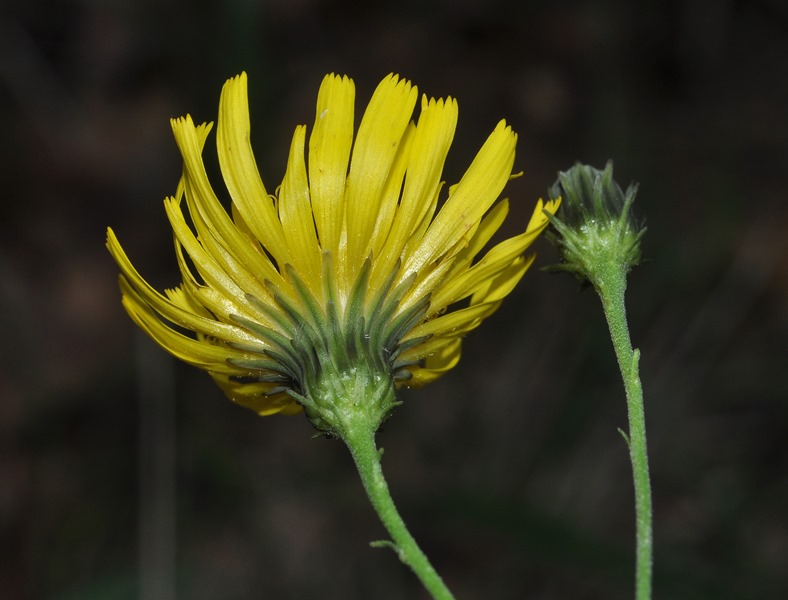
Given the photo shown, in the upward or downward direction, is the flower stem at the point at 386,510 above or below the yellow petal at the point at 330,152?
below

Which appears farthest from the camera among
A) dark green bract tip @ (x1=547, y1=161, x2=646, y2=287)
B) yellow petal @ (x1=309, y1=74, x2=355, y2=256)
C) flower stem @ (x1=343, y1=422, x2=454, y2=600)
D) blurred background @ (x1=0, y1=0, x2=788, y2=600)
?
blurred background @ (x1=0, y1=0, x2=788, y2=600)

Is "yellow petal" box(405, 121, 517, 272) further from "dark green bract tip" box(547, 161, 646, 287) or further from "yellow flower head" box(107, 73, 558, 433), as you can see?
"dark green bract tip" box(547, 161, 646, 287)

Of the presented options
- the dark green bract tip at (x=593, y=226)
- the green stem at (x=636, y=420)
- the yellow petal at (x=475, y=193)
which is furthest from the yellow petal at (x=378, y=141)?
the green stem at (x=636, y=420)

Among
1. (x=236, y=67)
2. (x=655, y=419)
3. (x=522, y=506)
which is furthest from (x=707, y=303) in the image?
(x=236, y=67)

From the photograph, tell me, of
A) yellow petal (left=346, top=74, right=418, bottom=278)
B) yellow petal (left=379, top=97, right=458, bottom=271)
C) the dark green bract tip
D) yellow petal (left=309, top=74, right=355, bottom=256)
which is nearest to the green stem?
the dark green bract tip

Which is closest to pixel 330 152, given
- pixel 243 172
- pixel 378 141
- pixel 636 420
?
pixel 378 141

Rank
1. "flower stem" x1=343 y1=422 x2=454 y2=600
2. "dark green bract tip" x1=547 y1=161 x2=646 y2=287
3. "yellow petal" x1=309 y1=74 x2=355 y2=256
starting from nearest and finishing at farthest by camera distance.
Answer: "flower stem" x1=343 y1=422 x2=454 y2=600, "yellow petal" x1=309 y1=74 x2=355 y2=256, "dark green bract tip" x1=547 y1=161 x2=646 y2=287

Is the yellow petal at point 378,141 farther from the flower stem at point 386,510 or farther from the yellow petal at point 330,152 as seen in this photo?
the flower stem at point 386,510
